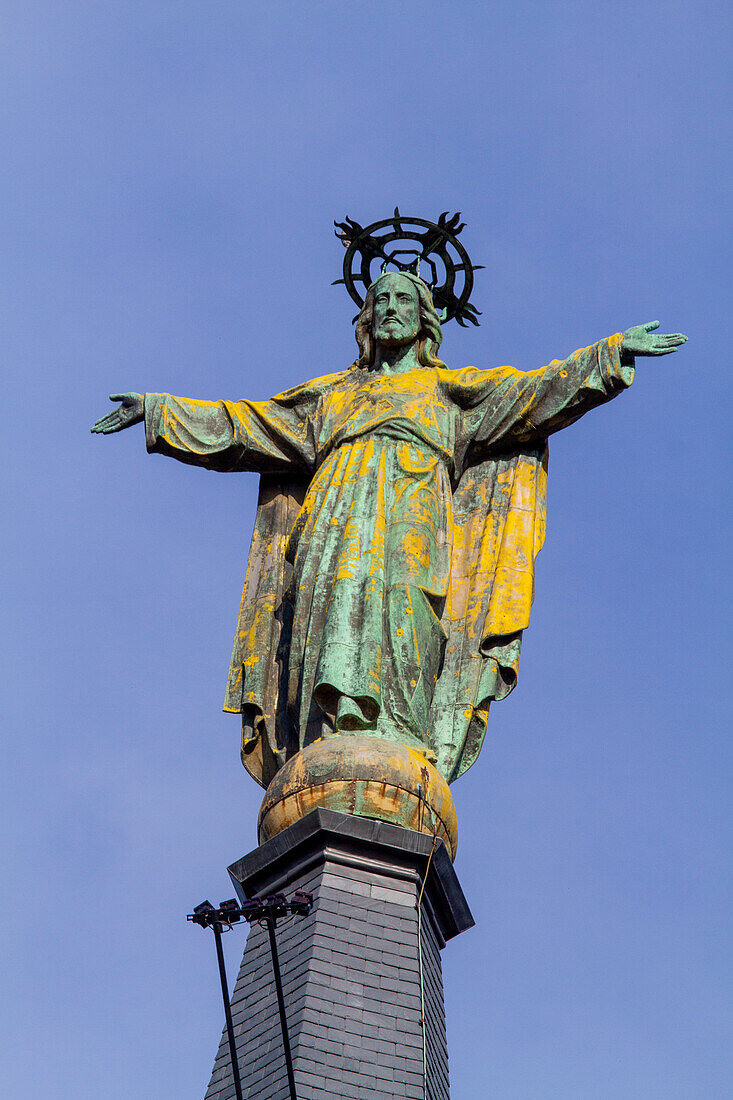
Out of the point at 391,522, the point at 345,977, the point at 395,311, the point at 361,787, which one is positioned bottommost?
the point at 345,977

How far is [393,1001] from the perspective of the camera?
44.1 ft

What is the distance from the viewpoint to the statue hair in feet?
58.3

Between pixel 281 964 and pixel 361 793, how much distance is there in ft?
4.23

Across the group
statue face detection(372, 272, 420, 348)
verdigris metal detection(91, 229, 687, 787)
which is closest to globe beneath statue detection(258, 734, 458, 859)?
verdigris metal detection(91, 229, 687, 787)

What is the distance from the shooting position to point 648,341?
16.3 metres

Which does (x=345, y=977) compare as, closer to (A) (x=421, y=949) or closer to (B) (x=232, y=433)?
(A) (x=421, y=949)

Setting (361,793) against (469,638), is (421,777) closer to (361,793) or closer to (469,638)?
(361,793)

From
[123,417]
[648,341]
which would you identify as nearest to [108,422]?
[123,417]

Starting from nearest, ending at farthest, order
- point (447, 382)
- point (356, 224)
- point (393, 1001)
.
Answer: point (393, 1001) → point (447, 382) → point (356, 224)

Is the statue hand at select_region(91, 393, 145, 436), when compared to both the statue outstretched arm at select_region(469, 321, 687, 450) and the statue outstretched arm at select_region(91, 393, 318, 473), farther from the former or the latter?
the statue outstretched arm at select_region(469, 321, 687, 450)

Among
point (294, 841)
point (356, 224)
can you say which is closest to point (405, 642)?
point (294, 841)

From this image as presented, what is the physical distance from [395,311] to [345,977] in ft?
20.9

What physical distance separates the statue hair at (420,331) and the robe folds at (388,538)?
0.22 m

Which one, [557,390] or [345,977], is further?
Answer: [557,390]
